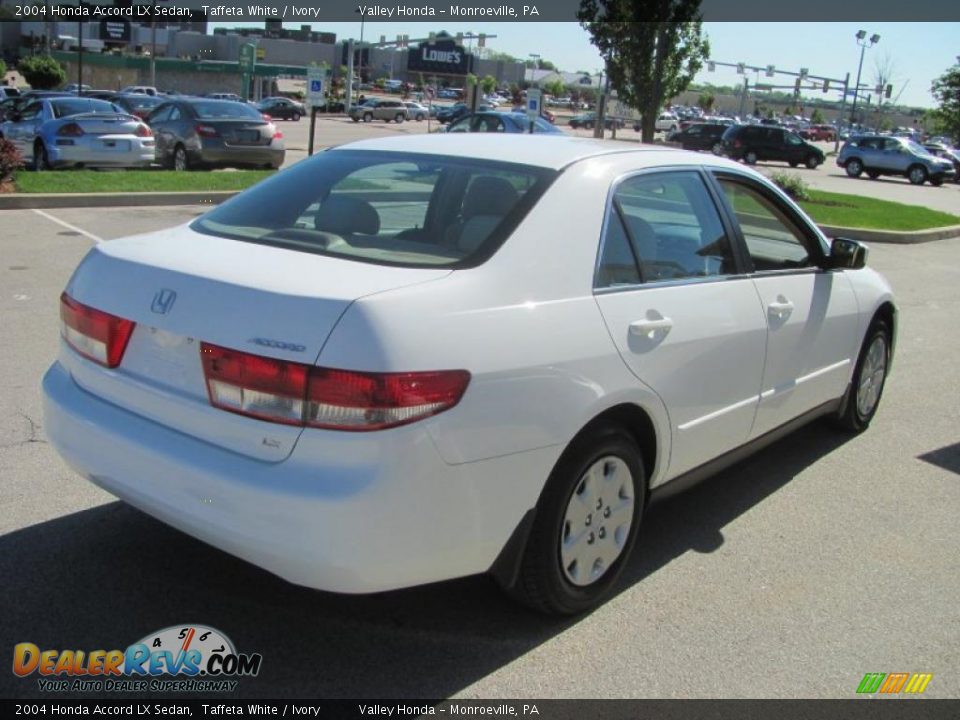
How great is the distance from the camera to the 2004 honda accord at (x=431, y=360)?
9.04ft

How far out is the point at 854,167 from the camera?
39.9m

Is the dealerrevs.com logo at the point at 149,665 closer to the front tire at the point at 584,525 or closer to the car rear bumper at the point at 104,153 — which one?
the front tire at the point at 584,525

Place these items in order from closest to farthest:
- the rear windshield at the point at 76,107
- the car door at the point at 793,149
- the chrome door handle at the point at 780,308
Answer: the chrome door handle at the point at 780,308 → the rear windshield at the point at 76,107 → the car door at the point at 793,149

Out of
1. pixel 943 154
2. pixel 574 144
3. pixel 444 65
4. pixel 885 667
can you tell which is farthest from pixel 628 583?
pixel 444 65

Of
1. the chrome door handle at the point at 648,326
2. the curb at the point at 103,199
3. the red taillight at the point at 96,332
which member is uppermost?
the chrome door handle at the point at 648,326

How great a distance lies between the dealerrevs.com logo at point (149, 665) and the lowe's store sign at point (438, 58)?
10180cm

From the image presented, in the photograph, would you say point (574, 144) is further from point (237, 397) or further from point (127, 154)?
point (127, 154)

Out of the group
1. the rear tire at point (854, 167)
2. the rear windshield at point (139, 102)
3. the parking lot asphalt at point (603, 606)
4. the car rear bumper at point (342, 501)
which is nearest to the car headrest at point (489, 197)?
the car rear bumper at point (342, 501)

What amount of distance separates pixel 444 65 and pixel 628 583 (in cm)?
10589

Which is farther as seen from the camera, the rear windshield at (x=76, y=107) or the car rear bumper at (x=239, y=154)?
the rear windshield at (x=76, y=107)

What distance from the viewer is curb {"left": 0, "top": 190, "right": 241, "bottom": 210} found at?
13.0 m

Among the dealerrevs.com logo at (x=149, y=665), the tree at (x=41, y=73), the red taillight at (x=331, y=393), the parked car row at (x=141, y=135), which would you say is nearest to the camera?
the red taillight at (x=331, y=393)

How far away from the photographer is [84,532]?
3.95 metres

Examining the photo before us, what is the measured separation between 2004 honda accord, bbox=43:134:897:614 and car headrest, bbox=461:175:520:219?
0.04 feet
